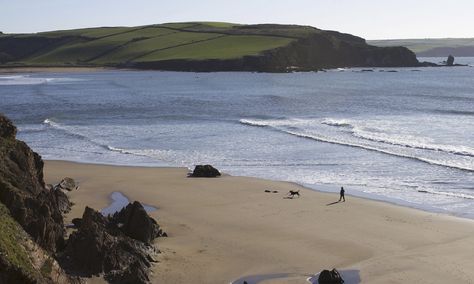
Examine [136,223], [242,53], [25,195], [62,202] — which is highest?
[242,53]

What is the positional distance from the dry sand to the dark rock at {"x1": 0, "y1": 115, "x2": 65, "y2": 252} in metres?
2.95

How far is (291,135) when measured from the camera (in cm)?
4759

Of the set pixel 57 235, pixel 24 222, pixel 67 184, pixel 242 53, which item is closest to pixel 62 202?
pixel 67 184

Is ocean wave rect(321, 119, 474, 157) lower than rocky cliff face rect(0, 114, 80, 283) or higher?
lower

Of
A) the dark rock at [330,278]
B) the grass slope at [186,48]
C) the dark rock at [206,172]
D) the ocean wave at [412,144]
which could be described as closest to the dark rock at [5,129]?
the dark rock at [330,278]

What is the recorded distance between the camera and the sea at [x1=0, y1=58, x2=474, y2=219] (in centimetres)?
3159

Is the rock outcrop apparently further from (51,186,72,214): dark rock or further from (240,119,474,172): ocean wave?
(240,119,474,172): ocean wave

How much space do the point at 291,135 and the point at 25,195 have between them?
3295 cm

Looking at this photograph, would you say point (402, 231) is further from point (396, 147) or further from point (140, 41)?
point (140, 41)

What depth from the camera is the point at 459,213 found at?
24562 mm

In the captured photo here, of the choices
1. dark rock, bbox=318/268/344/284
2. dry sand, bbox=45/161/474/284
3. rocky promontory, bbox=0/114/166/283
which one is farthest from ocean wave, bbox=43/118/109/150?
dark rock, bbox=318/268/344/284

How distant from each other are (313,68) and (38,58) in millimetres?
84049

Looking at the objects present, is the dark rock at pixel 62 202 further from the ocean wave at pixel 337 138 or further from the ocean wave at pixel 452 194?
the ocean wave at pixel 337 138

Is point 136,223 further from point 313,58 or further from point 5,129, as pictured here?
point 313,58
